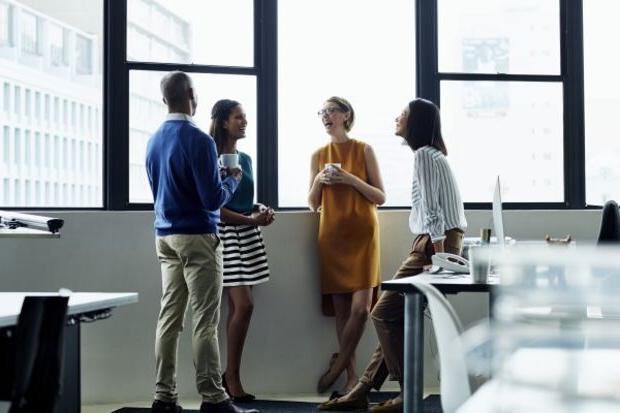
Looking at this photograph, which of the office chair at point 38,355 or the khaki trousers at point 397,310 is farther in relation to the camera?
the khaki trousers at point 397,310

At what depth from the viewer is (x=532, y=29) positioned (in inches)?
227

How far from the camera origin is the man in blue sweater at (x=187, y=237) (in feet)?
13.9

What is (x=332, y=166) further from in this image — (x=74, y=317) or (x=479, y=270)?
(x=74, y=317)

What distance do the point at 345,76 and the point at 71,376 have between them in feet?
10.2

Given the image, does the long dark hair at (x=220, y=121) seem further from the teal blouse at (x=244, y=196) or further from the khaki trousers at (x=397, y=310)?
the khaki trousers at (x=397, y=310)

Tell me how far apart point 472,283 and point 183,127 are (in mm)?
1605

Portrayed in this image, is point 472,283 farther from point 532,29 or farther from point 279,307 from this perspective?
point 532,29

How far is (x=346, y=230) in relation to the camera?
5.22 metres

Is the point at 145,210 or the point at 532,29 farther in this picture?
the point at 532,29

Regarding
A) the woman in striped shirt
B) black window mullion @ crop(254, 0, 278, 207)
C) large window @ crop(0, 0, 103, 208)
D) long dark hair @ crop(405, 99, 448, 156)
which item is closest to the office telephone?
the woman in striped shirt

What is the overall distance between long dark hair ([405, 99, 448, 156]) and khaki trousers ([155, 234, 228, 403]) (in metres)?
1.05

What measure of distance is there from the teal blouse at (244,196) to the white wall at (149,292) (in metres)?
0.30

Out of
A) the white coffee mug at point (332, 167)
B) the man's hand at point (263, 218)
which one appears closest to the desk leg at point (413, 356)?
the man's hand at point (263, 218)

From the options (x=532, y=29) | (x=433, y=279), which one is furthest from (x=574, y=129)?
(x=433, y=279)
